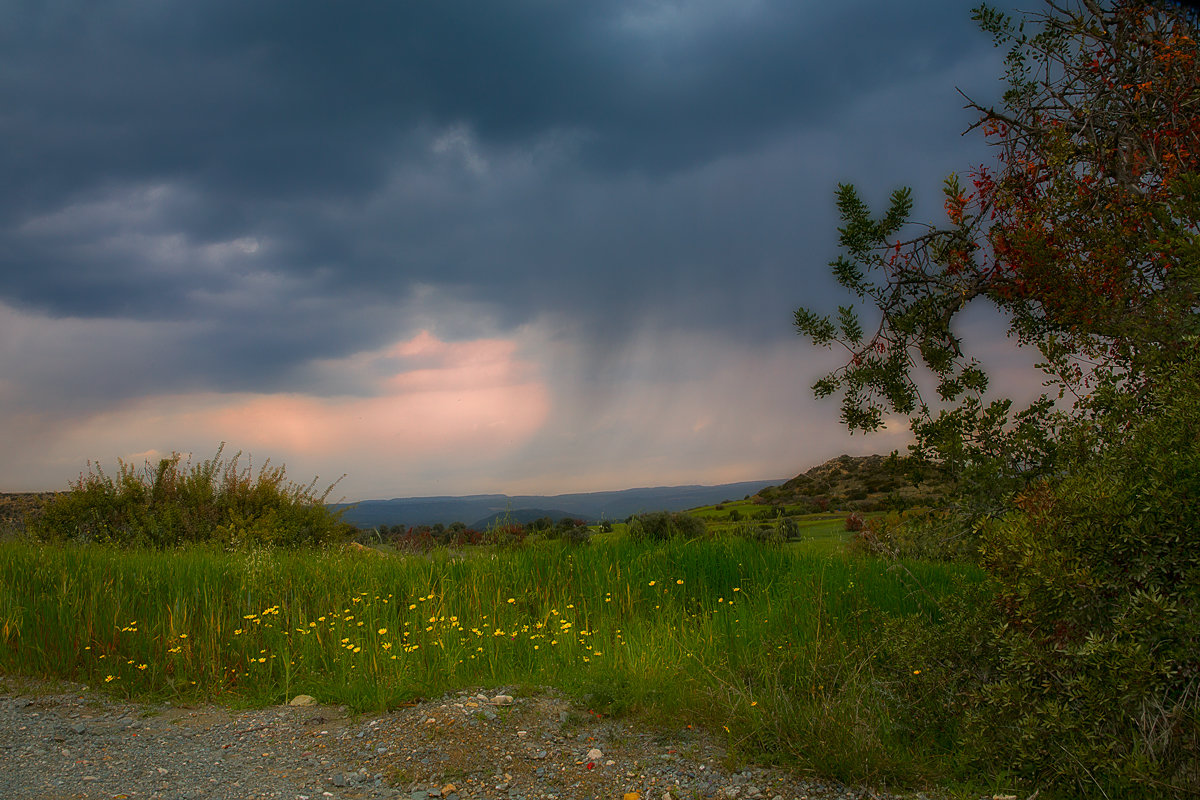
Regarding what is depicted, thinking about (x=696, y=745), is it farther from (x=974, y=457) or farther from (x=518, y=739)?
(x=974, y=457)

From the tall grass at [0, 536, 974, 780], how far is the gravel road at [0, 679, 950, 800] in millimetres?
244

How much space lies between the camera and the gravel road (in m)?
4.20

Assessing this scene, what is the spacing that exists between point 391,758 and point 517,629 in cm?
247

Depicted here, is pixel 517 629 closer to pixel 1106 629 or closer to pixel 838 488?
pixel 1106 629

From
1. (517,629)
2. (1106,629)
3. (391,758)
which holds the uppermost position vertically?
(1106,629)

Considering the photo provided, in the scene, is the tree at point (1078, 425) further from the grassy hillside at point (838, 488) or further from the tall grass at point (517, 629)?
the grassy hillside at point (838, 488)

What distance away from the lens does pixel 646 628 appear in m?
7.15

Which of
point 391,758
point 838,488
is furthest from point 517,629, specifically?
point 838,488

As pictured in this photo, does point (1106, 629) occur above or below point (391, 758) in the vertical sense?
above

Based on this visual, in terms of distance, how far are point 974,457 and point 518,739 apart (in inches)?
153

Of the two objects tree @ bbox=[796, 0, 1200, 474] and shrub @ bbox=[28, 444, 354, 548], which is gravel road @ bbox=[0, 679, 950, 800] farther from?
shrub @ bbox=[28, 444, 354, 548]

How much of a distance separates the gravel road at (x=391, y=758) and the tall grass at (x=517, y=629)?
0.80 ft

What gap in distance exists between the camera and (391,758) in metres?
4.63

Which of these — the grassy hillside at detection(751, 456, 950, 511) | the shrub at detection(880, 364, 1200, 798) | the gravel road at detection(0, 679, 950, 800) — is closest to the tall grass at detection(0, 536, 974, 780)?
the gravel road at detection(0, 679, 950, 800)
